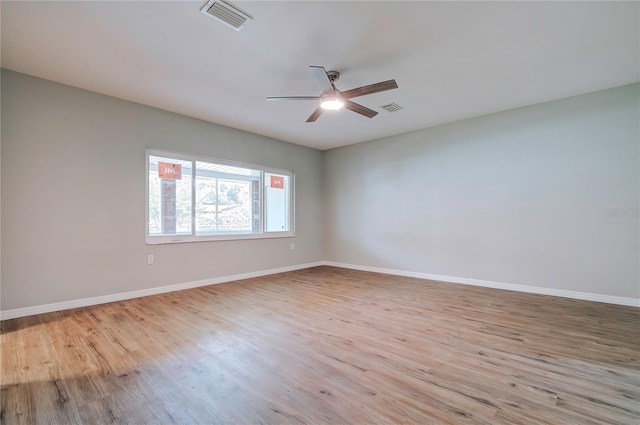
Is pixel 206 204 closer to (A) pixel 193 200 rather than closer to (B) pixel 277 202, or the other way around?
(A) pixel 193 200

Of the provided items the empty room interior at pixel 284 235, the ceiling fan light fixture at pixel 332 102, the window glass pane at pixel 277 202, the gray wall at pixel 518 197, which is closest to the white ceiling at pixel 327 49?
the empty room interior at pixel 284 235

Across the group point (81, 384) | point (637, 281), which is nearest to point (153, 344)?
point (81, 384)

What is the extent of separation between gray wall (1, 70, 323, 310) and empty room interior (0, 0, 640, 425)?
0.02 metres

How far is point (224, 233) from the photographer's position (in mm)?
4914

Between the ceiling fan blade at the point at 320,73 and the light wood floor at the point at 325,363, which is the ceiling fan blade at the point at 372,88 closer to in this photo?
the ceiling fan blade at the point at 320,73

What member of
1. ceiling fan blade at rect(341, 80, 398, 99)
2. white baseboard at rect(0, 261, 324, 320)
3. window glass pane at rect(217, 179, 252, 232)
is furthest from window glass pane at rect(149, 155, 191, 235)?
ceiling fan blade at rect(341, 80, 398, 99)

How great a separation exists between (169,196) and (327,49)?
3137mm

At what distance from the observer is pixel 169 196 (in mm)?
4230

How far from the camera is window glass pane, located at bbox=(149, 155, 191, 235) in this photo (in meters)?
4.09

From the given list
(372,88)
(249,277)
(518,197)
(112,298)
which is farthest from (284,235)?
(518,197)

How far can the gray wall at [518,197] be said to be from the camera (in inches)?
140

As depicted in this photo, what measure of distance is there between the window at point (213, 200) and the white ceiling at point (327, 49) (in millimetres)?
1011

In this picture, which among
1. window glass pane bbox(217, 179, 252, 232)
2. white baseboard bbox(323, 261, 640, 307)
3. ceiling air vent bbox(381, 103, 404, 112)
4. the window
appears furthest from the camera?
window glass pane bbox(217, 179, 252, 232)

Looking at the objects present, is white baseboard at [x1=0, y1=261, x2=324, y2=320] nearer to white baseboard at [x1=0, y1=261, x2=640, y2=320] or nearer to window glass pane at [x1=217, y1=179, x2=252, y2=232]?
white baseboard at [x1=0, y1=261, x2=640, y2=320]
